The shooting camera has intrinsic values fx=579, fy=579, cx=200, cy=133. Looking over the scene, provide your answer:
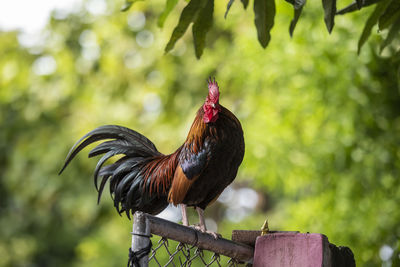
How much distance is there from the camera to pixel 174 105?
732 cm

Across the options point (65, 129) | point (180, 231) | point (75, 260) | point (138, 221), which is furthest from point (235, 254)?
point (75, 260)

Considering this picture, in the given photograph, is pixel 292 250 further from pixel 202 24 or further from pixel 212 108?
pixel 202 24

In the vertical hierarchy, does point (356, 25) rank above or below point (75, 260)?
above

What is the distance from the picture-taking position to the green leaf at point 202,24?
1700mm

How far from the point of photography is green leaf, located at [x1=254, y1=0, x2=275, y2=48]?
5.41 feet

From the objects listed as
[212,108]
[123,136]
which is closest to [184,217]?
[212,108]

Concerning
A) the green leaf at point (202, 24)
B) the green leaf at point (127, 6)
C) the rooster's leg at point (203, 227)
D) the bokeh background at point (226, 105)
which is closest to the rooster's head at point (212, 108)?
the green leaf at point (202, 24)

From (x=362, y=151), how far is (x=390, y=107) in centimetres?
34

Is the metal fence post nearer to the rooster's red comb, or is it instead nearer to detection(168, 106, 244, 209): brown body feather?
detection(168, 106, 244, 209): brown body feather

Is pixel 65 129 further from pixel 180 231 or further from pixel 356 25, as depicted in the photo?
pixel 180 231

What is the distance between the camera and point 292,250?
1426mm

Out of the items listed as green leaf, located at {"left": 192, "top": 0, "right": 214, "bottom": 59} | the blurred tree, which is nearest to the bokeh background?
the blurred tree

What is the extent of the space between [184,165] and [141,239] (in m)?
0.50

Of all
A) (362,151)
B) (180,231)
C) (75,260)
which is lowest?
(75,260)
